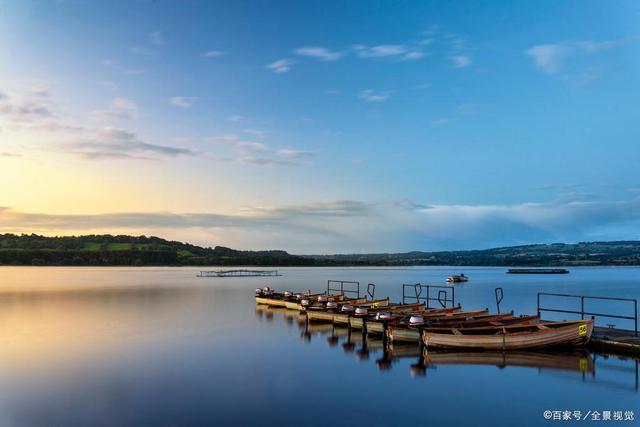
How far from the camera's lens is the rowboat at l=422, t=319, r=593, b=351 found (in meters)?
27.4

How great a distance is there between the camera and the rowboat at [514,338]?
2741 centimetres

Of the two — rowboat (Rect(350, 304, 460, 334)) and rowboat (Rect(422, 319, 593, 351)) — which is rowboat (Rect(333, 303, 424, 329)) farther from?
rowboat (Rect(422, 319, 593, 351))

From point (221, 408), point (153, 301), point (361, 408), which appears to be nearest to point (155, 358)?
point (221, 408)

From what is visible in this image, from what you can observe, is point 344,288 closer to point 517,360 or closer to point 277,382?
point 517,360

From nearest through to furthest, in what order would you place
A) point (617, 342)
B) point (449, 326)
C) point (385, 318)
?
point (617, 342), point (449, 326), point (385, 318)

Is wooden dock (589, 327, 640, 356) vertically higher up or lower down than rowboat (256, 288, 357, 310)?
higher up

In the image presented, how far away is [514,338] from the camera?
27.4m

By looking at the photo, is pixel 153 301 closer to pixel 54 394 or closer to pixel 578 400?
pixel 54 394

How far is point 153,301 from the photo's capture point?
2554 inches

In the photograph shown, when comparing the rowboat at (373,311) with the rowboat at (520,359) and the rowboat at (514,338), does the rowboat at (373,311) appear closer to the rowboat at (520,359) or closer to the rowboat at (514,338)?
the rowboat at (514,338)

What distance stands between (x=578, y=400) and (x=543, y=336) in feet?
24.2

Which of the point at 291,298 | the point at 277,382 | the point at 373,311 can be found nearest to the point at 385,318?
the point at 373,311

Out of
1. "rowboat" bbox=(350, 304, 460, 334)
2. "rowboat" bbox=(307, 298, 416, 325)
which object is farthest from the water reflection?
"rowboat" bbox=(307, 298, 416, 325)

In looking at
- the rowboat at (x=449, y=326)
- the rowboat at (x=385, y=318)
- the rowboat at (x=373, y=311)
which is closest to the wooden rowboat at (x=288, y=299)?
the rowboat at (x=373, y=311)
